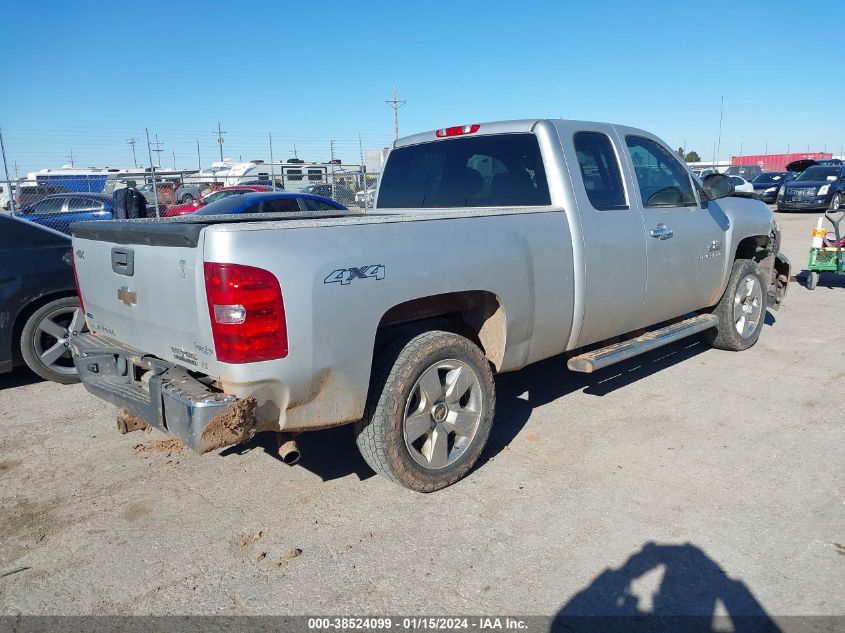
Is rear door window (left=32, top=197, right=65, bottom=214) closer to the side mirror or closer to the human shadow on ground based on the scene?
the side mirror

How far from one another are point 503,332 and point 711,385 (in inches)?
99.7

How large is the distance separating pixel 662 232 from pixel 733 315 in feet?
5.84

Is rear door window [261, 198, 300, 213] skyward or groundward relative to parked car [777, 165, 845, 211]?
skyward

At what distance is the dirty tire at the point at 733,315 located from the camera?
6055mm

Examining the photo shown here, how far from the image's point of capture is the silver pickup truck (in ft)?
9.72

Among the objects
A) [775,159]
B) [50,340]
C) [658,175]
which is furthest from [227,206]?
[775,159]

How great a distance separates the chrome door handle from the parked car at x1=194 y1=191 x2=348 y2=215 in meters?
7.04

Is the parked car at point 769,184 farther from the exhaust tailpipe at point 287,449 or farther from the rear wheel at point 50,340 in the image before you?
the exhaust tailpipe at point 287,449

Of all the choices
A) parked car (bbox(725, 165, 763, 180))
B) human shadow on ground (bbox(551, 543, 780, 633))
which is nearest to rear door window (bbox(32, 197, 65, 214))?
human shadow on ground (bbox(551, 543, 780, 633))

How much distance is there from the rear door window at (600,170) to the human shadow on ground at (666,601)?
238 cm

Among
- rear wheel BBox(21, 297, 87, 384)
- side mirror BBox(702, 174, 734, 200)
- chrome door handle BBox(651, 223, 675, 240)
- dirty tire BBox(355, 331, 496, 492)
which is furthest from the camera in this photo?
rear wheel BBox(21, 297, 87, 384)

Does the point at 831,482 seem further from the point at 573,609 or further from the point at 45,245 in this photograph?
the point at 45,245

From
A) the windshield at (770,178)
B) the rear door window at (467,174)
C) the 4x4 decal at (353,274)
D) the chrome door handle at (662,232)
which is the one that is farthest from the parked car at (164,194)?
the windshield at (770,178)

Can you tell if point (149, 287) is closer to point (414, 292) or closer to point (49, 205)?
point (414, 292)
